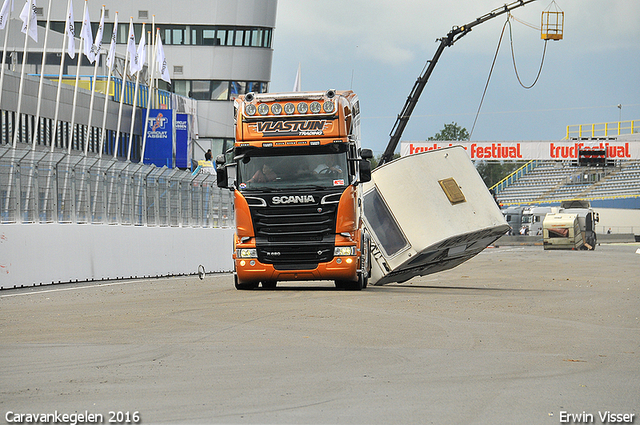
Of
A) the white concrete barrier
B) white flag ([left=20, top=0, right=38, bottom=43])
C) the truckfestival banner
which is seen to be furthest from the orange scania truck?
the truckfestival banner

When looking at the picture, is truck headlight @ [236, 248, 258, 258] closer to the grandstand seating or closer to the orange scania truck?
the orange scania truck

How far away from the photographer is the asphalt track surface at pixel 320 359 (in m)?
6.12

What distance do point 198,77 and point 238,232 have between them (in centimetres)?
6312

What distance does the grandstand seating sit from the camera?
88.5m

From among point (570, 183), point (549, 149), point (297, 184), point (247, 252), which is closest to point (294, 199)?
point (297, 184)

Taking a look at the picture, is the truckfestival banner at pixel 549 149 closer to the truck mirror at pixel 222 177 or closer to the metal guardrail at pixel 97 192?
the metal guardrail at pixel 97 192

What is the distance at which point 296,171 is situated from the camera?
1659cm

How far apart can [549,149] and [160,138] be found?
87.7ft

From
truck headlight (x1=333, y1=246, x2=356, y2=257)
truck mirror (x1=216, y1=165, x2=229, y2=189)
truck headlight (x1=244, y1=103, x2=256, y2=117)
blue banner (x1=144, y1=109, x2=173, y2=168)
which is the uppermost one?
blue banner (x1=144, y1=109, x2=173, y2=168)

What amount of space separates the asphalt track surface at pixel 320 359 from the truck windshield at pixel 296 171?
2.13m

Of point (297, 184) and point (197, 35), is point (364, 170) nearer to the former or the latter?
point (297, 184)

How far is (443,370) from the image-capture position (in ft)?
25.6

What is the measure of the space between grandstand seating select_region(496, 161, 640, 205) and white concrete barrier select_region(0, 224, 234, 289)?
67.2m

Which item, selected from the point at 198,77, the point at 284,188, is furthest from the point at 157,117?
the point at 284,188
